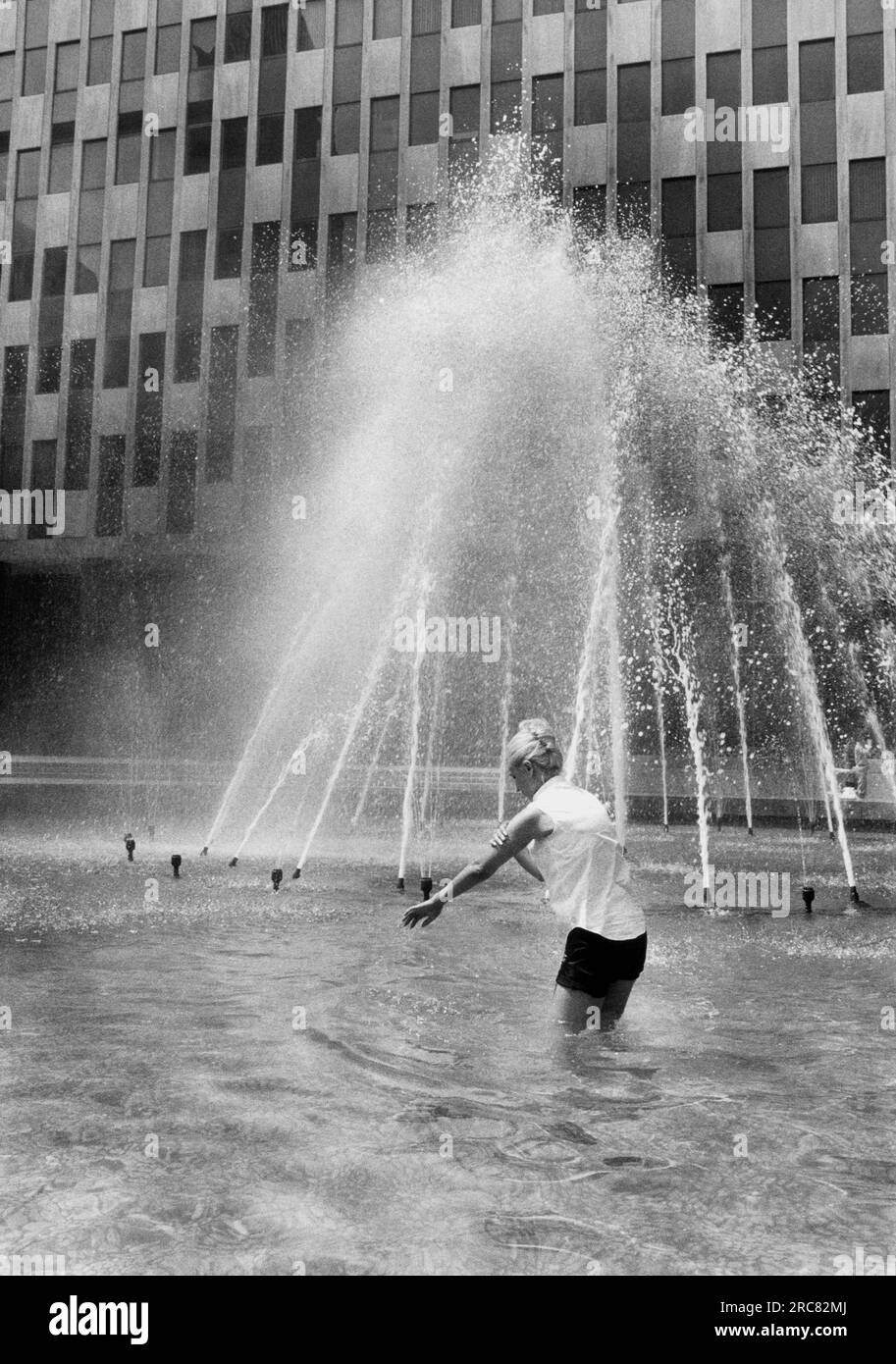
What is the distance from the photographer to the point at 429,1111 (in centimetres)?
418

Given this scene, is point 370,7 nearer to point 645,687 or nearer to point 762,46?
point 762,46

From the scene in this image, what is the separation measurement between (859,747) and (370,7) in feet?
89.8

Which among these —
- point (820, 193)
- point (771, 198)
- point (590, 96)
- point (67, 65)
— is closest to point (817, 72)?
point (820, 193)

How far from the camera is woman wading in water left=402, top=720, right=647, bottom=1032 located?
4.49 meters

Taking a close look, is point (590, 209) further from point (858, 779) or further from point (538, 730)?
point (538, 730)

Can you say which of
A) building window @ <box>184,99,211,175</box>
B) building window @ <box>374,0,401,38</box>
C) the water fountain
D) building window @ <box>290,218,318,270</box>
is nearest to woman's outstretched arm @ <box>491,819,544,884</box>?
the water fountain

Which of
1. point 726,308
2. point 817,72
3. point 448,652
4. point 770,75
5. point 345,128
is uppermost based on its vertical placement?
point 345,128

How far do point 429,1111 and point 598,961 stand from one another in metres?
0.88

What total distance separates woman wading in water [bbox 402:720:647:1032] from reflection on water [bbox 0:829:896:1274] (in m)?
0.37

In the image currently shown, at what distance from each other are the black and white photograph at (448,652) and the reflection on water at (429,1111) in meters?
0.03

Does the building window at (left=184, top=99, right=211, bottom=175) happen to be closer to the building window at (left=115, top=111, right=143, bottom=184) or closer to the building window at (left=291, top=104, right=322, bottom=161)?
the building window at (left=115, top=111, right=143, bottom=184)

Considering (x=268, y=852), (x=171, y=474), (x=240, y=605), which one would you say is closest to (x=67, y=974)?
(x=268, y=852)

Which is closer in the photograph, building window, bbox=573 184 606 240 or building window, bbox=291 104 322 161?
building window, bbox=573 184 606 240
